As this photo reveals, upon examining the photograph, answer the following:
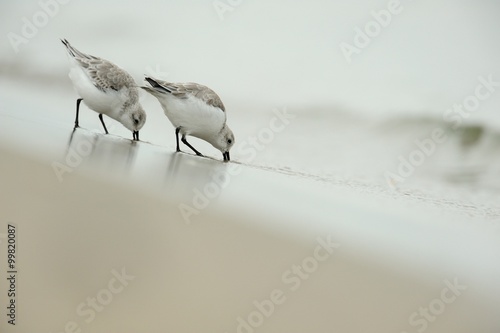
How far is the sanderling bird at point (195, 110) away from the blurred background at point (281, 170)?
39 millimetres

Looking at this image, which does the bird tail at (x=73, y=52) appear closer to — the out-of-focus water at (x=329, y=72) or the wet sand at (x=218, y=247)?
the out-of-focus water at (x=329, y=72)

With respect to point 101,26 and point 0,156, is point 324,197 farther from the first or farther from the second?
point 0,156

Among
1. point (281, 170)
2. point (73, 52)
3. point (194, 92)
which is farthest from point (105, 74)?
point (281, 170)

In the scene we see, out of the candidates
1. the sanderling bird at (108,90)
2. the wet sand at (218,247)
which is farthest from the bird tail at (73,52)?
the wet sand at (218,247)

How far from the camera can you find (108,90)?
6.02 ft

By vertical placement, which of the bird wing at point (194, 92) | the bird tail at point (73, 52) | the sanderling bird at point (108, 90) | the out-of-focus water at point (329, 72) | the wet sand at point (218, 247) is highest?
the out-of-focus water at point (329, 72)

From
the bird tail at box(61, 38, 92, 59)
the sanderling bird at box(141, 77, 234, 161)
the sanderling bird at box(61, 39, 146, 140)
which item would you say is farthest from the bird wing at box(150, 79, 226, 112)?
the bird tail at box(61, 38, 92, 59)

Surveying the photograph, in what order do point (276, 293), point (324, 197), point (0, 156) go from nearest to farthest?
point (276, 293)
point (324, 197)
point (0, 156)

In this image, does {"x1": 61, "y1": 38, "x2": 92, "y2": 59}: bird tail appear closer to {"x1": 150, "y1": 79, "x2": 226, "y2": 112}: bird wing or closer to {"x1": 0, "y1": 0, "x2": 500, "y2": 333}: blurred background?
{"x1": 0, "y1": 0, "x2": 500, "y2": 333}: blurred background

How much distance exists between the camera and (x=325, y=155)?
5.90ft

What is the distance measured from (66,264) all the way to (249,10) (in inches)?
40.2

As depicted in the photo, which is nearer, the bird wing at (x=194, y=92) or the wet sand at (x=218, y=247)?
the wet sand at (x=218, y=247)

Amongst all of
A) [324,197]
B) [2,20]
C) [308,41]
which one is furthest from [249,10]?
[2,20]

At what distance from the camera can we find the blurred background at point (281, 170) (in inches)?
65.1
